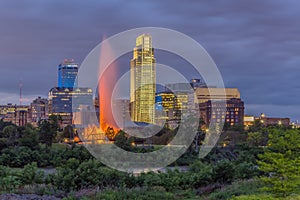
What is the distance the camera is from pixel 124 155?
35.9 metres

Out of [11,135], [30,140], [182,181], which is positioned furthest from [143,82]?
[182,181]

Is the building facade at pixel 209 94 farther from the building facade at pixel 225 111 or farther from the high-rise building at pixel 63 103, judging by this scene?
the high-rise building at pixel 63 103

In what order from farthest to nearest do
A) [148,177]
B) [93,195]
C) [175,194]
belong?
[148,177], [175,194], [93,195]

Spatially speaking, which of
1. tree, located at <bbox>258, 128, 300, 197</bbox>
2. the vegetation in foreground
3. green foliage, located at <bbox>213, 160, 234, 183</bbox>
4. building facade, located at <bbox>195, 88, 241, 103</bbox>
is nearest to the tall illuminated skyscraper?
the vegetation in foreground

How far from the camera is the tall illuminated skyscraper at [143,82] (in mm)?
65688

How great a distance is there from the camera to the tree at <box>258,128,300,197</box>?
13.3 m

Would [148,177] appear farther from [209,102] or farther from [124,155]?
[209,102]

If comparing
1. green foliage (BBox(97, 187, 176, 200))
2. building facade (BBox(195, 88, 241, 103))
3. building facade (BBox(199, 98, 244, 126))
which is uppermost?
building facade (BBox(195, 88, 241, 103))

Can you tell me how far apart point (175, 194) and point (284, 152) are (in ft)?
14.9

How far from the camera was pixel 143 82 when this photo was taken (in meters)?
66.6

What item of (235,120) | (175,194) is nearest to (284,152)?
(175,194)

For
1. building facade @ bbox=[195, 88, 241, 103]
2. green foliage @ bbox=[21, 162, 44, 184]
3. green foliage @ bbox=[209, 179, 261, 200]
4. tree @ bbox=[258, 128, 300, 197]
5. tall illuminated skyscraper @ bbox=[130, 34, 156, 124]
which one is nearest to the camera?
tree @ bbox=[258, 128, 300, 197]

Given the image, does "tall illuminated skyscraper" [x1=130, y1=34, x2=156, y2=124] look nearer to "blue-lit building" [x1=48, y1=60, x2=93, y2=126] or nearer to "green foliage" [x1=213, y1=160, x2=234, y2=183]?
"blue-lit building" [x1=48, y1=60, x2=93, y2=126]

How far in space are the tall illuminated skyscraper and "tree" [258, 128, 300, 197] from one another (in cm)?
5003
